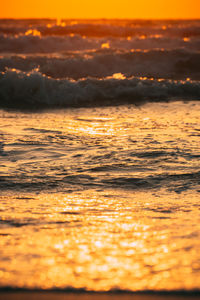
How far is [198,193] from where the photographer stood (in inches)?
185

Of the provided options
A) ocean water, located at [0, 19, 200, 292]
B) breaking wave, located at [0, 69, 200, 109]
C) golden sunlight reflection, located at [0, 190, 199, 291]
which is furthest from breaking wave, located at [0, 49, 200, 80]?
golden sunlight reflection, located at [0, 190, 199, 291]

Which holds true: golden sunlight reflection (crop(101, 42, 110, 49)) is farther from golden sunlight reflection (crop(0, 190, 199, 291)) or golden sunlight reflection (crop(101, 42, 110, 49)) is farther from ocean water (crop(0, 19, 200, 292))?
golden sunlight reflection (crop(0, 190, 199, 291))

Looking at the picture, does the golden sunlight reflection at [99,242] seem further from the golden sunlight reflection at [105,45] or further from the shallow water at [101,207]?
the golden sunlight reflection at [105,45]

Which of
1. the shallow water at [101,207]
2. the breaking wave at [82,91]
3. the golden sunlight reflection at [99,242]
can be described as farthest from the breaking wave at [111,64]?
the golden sunlight reflection at [99,242]

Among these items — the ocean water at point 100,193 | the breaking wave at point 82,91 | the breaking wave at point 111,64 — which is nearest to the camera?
the ocean water at point 100,193

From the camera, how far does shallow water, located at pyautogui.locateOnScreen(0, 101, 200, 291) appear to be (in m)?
3.06

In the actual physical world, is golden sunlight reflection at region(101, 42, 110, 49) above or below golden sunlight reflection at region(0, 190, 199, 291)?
above

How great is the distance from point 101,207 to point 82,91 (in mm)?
8658

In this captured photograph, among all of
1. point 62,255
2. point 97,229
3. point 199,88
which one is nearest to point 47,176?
point 97,229

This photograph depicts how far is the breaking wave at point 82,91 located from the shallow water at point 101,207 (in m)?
4.04

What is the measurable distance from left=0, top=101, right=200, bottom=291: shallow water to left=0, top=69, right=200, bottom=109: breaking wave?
404 centimetres

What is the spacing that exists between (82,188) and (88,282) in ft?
6.47

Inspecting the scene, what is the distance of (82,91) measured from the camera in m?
12.7

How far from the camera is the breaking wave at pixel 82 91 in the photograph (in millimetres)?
12047
